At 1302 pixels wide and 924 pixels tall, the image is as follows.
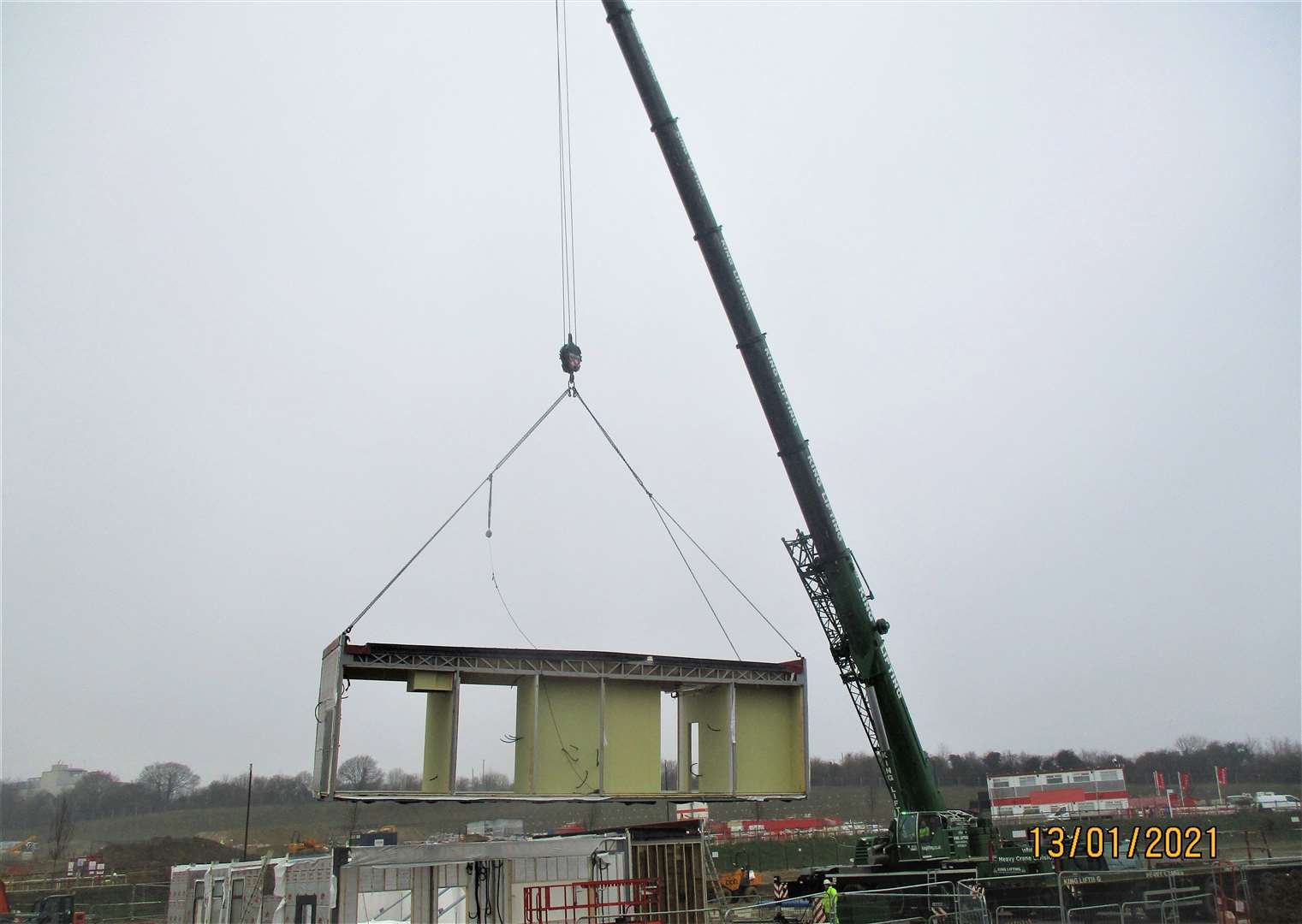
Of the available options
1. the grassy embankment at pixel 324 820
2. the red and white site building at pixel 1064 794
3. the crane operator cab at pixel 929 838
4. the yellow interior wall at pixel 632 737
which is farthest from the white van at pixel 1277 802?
the yellow interior wall at pixel 632 737

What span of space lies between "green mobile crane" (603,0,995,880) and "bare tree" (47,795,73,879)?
52461mm

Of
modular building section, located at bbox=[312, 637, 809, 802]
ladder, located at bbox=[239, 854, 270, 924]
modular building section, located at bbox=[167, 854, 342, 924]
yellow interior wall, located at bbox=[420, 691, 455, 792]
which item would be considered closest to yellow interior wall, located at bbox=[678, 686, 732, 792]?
modular building section, located at bbox=[312, 637, 809, 802]

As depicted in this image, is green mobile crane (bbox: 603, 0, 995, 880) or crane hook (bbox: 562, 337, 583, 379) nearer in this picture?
crane hook (bbox: 562, 337, 583, 379)

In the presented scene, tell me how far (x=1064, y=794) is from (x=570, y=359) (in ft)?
189

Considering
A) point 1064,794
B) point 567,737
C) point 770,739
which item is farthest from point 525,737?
point 1064,794

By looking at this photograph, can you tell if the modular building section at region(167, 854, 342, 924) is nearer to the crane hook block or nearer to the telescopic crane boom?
the crane hook block

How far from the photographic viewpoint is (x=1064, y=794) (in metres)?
62.4

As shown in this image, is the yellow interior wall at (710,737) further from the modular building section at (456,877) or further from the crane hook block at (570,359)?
the crane hook block at (570,359)

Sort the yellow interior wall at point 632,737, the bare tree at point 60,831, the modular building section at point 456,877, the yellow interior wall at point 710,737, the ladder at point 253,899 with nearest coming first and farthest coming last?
the modular building section at point 456,877
the yellow interior wall at point 632,737
the yellow interior wall at point 710,737
the ladder at point 253,899
the bare tree at point 60,831

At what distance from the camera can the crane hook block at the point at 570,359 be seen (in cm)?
2009

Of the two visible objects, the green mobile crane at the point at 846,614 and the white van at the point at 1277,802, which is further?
the white van at the point at 1277,802

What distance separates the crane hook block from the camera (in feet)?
65.9

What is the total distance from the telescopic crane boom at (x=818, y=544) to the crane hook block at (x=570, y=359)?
4.87m

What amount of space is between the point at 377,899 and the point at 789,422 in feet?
47.4
